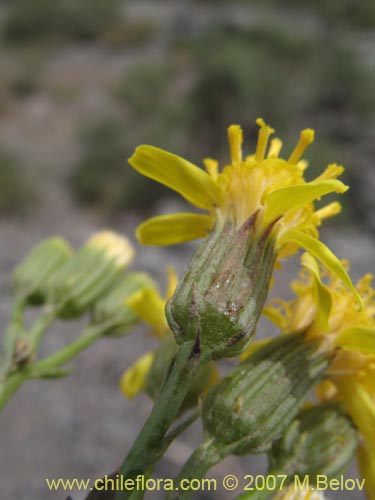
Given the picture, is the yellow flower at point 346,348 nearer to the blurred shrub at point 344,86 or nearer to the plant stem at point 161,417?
the plant stem at point 161,417

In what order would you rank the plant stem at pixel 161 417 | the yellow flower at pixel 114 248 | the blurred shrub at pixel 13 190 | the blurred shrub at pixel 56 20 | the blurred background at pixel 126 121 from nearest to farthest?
the plant stem at pixel 161 417 < the yellow flower at pixel 114 248 < the blurred background at pixel 126 121 < the blurred shrub at pixel 13 190 < the blurred shrub at pixel 56 20

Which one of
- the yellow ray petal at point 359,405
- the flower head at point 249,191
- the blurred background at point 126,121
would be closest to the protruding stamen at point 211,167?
the flower head at point 249,191

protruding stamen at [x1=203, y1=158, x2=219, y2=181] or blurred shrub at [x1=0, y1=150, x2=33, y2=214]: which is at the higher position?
blurred shrub at [x1=0, y1=150, x2=33, y2=214]

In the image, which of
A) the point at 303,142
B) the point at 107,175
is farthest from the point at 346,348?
the point at 107,175

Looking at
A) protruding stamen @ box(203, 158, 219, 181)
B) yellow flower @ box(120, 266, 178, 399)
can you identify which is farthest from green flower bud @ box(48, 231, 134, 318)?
protruding stamen @ box(203, 158, 219, 181)

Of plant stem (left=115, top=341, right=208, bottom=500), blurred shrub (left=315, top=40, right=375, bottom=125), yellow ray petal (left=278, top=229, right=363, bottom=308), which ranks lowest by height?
plant stem (left=115, top=341, right=208, bottom=500)

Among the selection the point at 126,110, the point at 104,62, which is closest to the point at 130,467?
the point at 126,110

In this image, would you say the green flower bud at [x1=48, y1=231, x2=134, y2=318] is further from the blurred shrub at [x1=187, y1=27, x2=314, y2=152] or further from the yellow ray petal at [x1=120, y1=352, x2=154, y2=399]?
the blurred shrub at [x1=187, y1=27, x2=314, y2=152]
